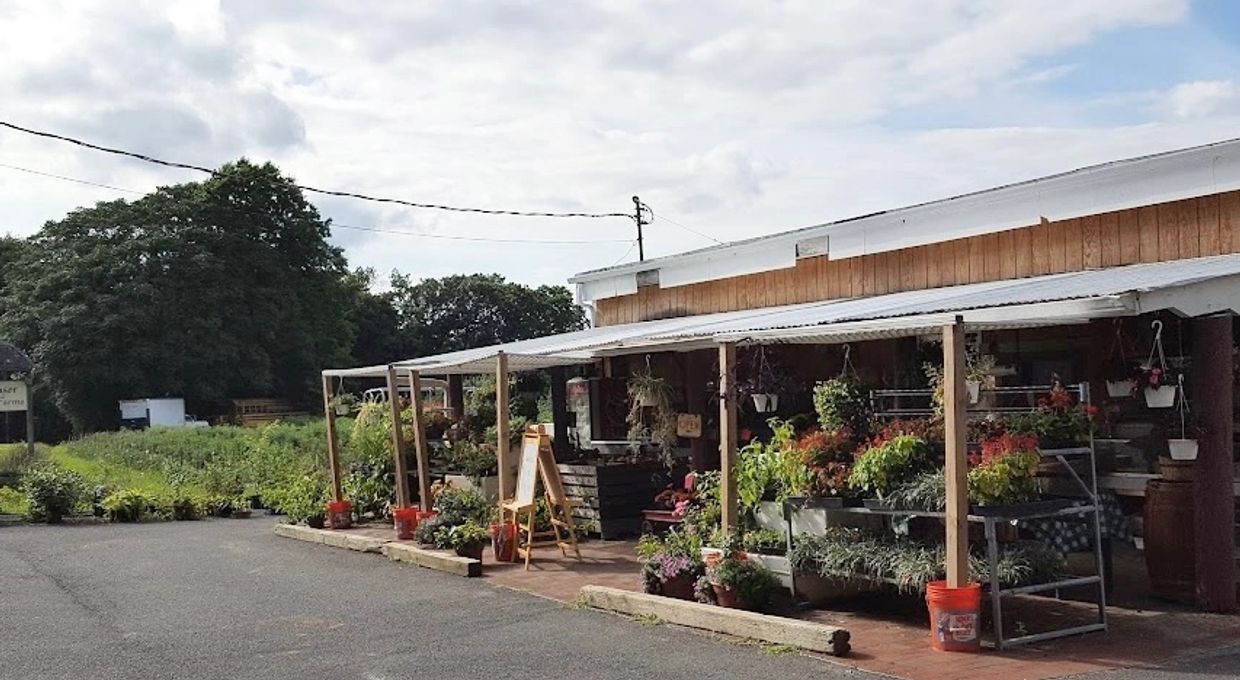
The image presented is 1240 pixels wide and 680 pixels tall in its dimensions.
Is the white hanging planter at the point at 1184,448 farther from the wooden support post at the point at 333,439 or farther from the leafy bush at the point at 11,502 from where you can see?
the leafy bush at the point at 11,502

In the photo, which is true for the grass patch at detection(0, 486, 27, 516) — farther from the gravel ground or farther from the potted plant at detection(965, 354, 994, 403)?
the potted plant at detection(965, 354, 994, 403)

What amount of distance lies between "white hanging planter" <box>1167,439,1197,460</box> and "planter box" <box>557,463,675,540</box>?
6.41 metres

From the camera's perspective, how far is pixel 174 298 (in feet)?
141

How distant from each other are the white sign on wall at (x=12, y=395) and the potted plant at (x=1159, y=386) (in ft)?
69.2

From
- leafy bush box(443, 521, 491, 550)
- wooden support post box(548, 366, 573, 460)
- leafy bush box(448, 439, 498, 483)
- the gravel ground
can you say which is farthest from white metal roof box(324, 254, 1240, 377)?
wooden support post box(548, 366, 573, 460)

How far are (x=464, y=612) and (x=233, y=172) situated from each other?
40196 mm

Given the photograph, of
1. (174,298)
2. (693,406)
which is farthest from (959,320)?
(174,298)

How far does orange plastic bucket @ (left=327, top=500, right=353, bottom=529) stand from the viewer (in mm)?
15398

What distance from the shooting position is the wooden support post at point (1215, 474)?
303 inches

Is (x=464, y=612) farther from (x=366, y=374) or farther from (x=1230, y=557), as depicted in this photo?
(x=366, y=374)

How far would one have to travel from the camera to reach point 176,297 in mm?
43219

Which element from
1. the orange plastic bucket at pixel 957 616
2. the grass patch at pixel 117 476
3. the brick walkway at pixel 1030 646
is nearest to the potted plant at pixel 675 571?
the brick walkway at pixel 1030 646

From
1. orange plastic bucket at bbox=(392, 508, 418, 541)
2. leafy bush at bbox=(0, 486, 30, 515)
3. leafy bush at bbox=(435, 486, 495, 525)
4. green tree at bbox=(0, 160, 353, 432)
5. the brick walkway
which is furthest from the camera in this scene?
green tree at bbox=(0, 160, 353, 432)

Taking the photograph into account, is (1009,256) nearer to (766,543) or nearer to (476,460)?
(766,543)
